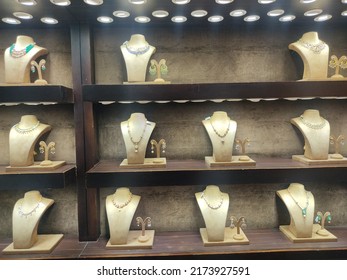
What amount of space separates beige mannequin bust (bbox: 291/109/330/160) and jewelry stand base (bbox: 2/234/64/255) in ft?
6.63

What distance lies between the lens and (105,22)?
6.96 ft

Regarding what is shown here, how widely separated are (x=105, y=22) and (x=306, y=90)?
156 centimetres

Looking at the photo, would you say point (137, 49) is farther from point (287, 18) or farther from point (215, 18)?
point (287, 18)

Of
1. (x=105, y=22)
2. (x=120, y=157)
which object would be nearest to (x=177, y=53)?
(x=105, y=22)

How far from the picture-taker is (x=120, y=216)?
6.41 feet

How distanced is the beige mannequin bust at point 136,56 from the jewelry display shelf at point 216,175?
0.69 m

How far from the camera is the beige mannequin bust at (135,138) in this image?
2.00m

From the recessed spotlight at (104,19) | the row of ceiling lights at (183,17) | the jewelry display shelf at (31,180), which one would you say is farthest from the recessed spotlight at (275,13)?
the jewelry display shelf at (31,180)

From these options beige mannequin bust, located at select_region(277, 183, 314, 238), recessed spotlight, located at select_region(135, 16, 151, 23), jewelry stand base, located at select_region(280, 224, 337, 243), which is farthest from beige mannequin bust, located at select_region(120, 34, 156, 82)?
jewelry stand base, located at select_region(280, 224, 337, 243)

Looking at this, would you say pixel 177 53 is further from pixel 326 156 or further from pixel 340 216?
pixel 340 216

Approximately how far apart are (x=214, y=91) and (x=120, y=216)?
3.58ft

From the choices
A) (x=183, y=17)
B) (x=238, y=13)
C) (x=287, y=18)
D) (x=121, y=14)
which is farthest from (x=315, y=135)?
(x=121, y=14)

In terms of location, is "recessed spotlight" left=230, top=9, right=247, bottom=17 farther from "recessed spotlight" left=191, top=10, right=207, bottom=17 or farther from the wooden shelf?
the wooden shelf

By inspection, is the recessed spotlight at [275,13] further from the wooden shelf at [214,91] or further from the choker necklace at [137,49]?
the choker necklace at [137,49]
